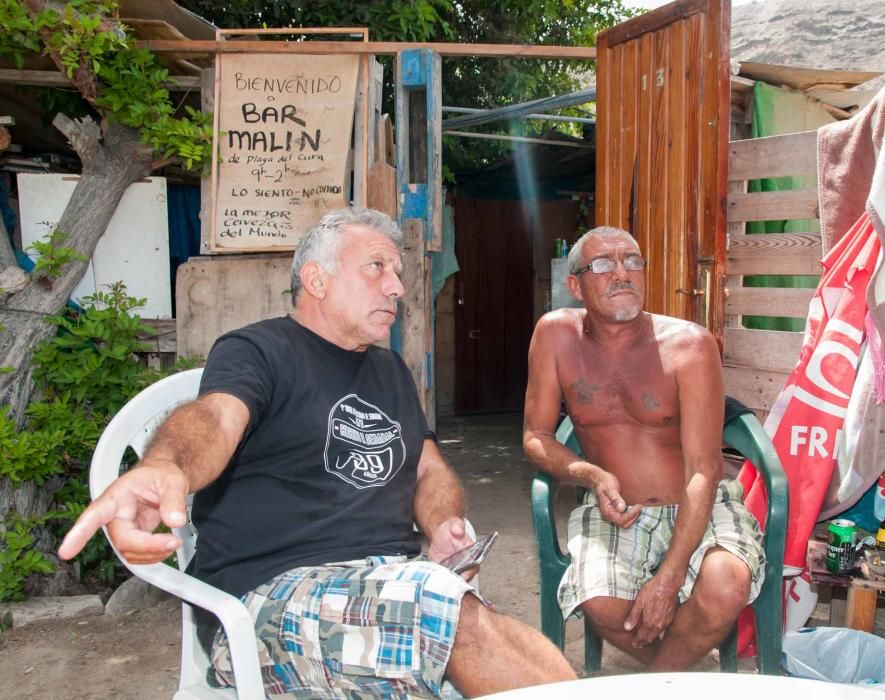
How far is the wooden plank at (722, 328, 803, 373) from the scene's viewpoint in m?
3.88

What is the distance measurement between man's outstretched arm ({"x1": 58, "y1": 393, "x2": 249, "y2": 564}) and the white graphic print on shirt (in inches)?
12.4

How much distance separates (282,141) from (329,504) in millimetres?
2635

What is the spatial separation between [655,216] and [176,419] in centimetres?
337

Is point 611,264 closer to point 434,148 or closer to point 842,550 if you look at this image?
point 842,550

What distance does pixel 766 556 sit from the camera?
250 cm

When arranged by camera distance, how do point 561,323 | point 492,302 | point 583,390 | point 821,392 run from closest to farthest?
point 583,390
point 561,323
point 821,392
point 492,302

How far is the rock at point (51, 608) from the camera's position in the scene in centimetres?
359

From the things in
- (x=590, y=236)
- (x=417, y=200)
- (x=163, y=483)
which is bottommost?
(x=163, y=483)

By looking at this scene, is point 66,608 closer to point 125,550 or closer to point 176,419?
point 176,419

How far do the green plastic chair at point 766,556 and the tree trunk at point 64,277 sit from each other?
8.28 ft

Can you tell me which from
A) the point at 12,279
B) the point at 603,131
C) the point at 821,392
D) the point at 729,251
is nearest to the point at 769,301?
the point at 729,251

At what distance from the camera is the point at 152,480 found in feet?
4.43

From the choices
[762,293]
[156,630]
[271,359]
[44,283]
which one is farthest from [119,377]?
[762,293]

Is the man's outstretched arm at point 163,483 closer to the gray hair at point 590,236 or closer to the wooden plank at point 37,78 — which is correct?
the gray hair at point 590,236
